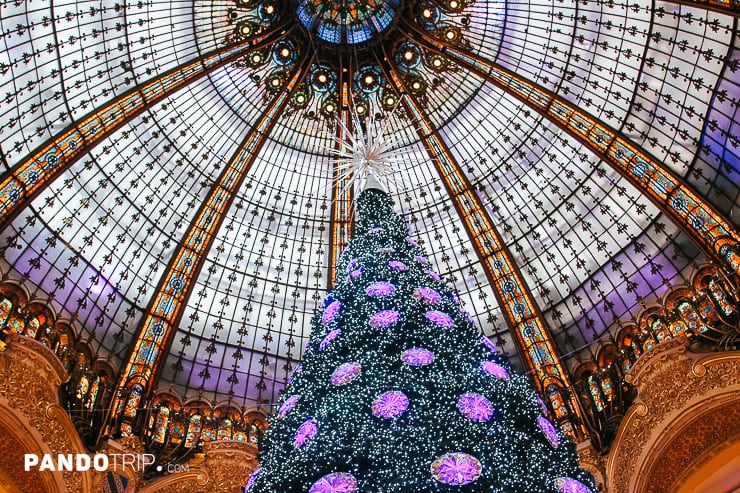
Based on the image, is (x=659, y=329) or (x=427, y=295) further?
(x=659, y=329)

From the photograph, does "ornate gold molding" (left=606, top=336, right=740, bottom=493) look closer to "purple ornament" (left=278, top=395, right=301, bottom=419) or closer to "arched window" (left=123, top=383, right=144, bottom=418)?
"purple ornament" (left=278, top=395, right=301, bottom=419)

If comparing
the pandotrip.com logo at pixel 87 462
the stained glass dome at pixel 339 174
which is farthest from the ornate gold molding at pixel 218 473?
the stained glass dome at pixel 339 174

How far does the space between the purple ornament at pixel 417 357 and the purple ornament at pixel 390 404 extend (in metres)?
0.70

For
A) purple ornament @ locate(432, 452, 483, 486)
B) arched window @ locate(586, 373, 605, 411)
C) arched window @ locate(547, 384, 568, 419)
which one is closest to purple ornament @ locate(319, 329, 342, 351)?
purple ornament @ locate(432, 452, 483, 486)

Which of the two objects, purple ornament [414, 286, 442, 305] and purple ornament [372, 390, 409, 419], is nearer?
purple ornament [372, 390, 409, 419]

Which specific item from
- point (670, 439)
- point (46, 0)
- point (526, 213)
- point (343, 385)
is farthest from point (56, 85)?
point (670, 439)

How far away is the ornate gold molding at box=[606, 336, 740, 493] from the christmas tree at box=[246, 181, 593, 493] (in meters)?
5.76

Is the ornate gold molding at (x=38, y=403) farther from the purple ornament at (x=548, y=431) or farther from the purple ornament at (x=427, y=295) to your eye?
the purple ornament at (x=548, y=431)

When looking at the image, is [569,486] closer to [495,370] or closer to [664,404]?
[495,370]

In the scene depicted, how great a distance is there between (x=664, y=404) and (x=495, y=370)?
21.9 feet

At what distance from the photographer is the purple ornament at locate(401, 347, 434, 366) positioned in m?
8.48

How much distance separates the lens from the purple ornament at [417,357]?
27.8ft

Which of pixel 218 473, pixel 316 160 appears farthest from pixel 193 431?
pixel 316 160

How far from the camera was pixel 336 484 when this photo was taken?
7066 mm
